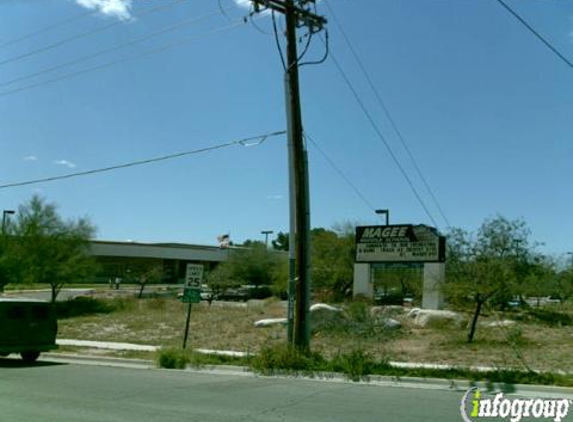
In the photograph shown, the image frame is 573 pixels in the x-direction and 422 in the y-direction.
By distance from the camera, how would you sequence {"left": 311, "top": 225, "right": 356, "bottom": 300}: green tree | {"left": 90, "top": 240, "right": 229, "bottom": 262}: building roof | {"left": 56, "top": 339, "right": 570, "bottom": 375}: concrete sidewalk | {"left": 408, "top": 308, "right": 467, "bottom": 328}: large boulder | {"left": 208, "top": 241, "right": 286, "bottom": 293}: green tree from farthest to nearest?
{"left": 90, "top": 240, "right": 229, "bottom": 262}: building roof → {"left": 208, "top": 241, "right": 286, "bottom": 293}: green tree → {"left": 311, "top": 225, "right": 356, "bottom": 300}: green tree → {"left": 408, "top": 308, "right": 467, "bottom": 328}: large boulder → {"left": 56, "top": 339, "right": 570, "bottom": 375}: concrete sidewalk

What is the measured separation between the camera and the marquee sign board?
33469mm

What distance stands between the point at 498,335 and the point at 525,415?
13.0 metres

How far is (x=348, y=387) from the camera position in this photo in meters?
13.8

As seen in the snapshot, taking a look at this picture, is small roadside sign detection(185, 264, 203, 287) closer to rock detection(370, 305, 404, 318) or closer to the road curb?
the road curb

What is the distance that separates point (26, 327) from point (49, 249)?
2054 centimetres

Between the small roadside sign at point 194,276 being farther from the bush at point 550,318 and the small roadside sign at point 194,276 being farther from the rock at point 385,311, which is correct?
the bush at point 550,318

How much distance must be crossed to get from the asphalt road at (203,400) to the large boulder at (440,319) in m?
12.5

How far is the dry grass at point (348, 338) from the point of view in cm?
1834

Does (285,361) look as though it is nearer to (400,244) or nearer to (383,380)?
(383,380)

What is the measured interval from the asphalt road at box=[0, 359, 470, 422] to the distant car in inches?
85.5

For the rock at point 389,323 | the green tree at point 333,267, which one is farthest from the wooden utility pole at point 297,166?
the green tree at point 333,267

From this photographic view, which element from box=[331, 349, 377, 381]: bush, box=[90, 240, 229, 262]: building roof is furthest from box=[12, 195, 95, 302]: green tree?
box=[90, 240, 229, 262]: building roof

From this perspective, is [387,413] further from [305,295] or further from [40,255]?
[40,255]

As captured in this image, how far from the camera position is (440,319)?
86.9 feet
